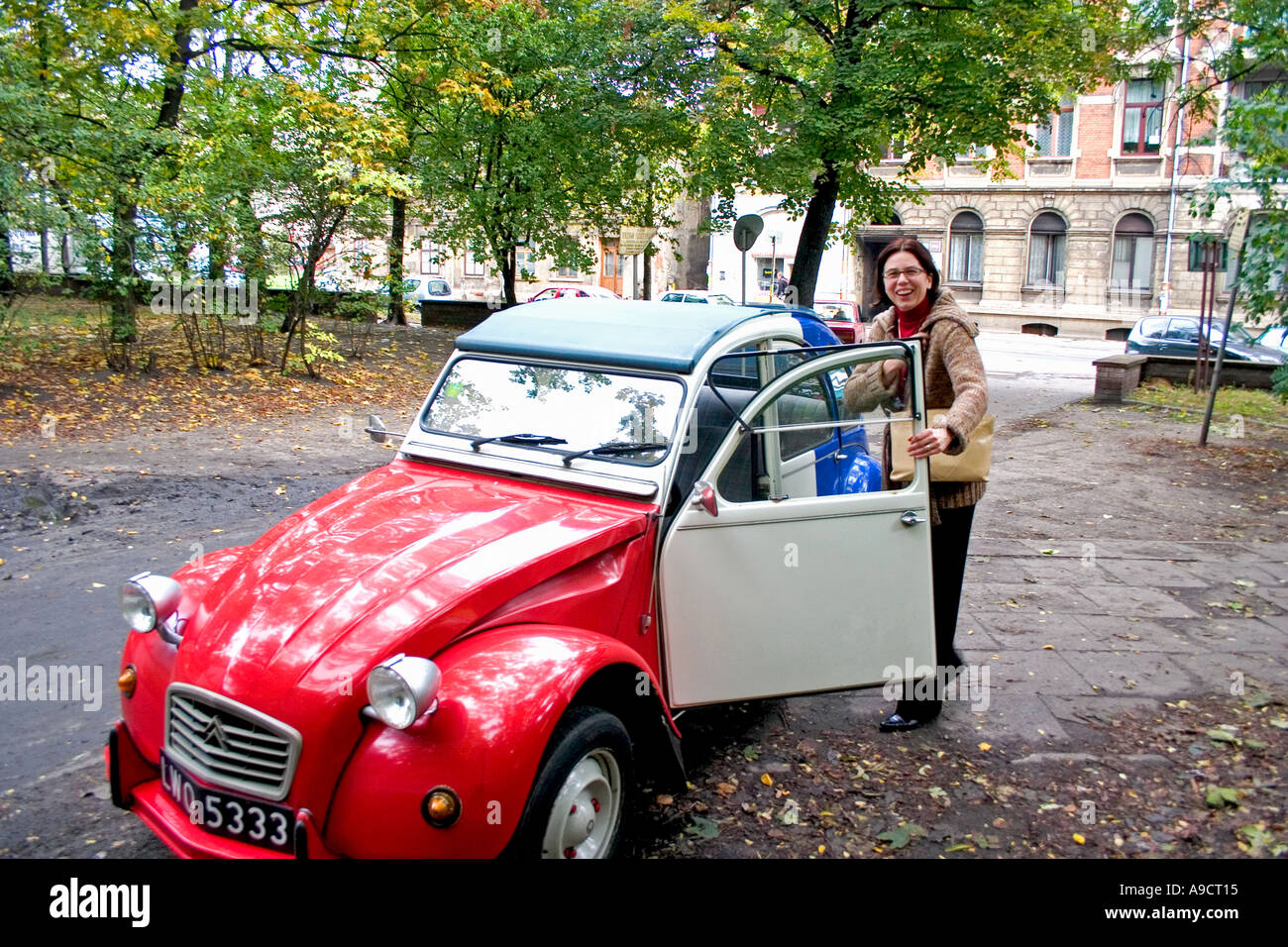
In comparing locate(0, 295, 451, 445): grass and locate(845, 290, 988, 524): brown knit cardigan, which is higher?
locate(845, 290, 988, 524): brown knit cardigan

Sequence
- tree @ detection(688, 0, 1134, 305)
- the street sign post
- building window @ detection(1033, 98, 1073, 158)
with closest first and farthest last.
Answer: tree @ detection(688, 0, 1134, 305) → the street sign post → building window @ detection(1033, 98, 1073, 158)

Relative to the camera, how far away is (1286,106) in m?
10.3

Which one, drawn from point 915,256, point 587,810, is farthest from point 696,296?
point 587,810

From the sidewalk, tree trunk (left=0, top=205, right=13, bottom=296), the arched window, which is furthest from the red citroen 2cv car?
the arched window

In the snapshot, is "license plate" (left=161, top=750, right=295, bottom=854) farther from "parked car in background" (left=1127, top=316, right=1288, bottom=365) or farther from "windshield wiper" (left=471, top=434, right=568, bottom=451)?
"parked car in background" (left=1127, top=316, right=1288, bottom=365)

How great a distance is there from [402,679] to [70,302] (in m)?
11.0

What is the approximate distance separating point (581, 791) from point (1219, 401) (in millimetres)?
17314

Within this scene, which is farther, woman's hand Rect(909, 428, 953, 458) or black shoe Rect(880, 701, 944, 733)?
black shoe Rect(880, 701, 944, 733)

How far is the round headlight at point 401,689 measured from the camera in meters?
2.87

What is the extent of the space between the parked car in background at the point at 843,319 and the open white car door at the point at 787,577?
19.7m

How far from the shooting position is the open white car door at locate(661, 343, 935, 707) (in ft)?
13.3

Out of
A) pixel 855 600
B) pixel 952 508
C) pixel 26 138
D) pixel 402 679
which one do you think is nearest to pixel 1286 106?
pixel 952 508

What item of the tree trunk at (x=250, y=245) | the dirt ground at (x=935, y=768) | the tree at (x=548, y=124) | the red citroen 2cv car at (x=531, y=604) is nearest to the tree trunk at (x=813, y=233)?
the tree at (x=548, y=124)

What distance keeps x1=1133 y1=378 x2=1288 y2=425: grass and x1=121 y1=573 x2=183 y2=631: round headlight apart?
1527 cm
